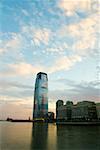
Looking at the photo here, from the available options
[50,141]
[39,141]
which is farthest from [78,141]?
[39,141]

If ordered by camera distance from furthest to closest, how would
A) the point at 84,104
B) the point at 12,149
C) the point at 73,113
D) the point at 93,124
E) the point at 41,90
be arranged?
1. the point at 41,90
2. the point at 73,113
3. the point at 84,104
4. the point at 93,124
5. the point at 12,149

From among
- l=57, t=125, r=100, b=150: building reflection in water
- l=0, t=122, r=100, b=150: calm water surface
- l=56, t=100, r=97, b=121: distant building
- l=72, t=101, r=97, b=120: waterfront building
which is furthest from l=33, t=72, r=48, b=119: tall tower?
l=57, t=125, r=100, b=150: building reflection in water

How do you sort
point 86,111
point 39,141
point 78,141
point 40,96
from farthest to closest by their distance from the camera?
point 40,96
point 86,111
point 39,141
point 78,141

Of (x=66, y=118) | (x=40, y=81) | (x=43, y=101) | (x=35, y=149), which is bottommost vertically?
(x=35, y=149)

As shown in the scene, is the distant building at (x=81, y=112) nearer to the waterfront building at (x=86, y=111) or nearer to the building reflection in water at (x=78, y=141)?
the waterfront building at (x=86, y=111)

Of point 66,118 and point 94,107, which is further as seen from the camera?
point 66,118

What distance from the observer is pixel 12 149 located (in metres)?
26.8

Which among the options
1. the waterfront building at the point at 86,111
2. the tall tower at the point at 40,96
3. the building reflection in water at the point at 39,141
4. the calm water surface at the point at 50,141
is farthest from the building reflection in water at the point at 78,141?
the tall tower at the point at 40,96

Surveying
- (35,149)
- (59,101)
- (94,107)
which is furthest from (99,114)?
(35,149)

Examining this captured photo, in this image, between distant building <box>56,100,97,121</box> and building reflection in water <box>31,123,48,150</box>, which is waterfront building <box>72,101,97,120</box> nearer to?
distant building <box>56,100,97,121</box>

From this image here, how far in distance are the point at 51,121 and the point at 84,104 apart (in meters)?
57.9

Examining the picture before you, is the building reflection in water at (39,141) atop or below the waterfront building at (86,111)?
below

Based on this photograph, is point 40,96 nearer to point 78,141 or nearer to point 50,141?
point 50,141

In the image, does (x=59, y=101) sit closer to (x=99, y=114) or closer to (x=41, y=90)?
(x=41, y=90)
